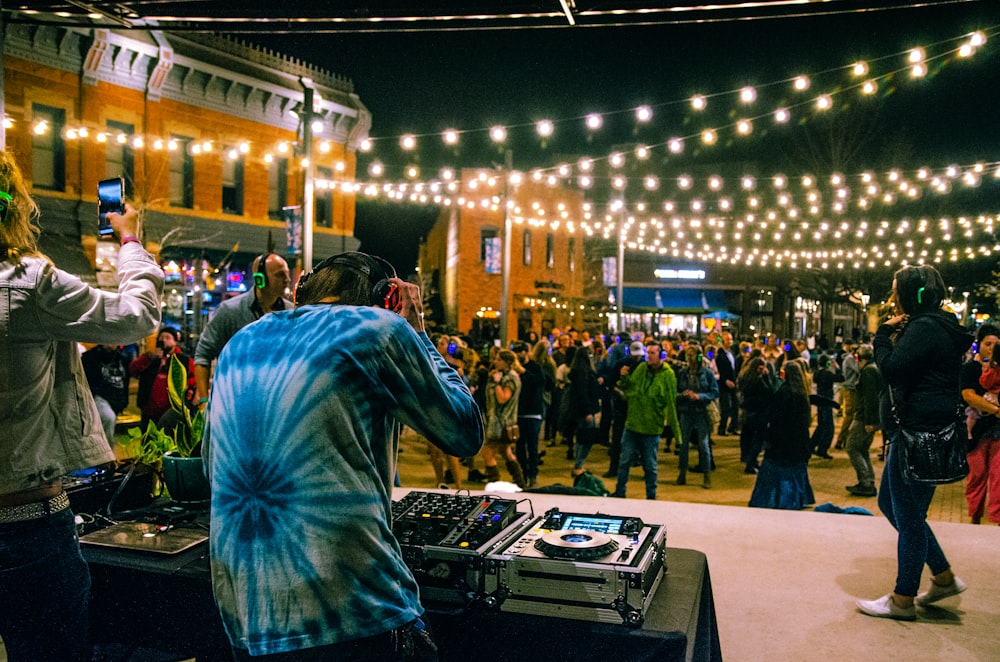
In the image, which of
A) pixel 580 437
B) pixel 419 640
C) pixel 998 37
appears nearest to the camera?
pixel 419 640

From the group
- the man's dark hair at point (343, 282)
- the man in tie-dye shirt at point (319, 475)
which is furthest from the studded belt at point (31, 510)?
the man's dark hair at point (343, 282)

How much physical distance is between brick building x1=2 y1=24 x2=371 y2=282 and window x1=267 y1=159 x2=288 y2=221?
0.04m

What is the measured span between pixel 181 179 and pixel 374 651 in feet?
74.9

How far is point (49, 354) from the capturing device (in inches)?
82.3

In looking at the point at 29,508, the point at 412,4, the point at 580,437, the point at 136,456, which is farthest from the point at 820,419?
the point at 29,508

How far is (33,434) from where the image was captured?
2020 mm

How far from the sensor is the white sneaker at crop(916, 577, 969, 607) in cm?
394

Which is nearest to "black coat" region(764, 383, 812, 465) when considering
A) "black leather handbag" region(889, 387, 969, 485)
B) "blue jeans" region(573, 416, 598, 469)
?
"black leather handbag" region(889, 387, 969, 485)

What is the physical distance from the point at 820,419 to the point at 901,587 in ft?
25.9

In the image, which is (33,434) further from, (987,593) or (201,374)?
(987,593)

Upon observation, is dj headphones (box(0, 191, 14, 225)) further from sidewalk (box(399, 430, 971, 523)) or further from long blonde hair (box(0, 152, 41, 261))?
sidewalk (box(399, 430, 971, 523))

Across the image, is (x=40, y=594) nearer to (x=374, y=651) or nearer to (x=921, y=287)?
(x=374, y=651)

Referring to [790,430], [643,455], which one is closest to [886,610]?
[790,430]

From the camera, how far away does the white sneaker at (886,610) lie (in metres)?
3.79
